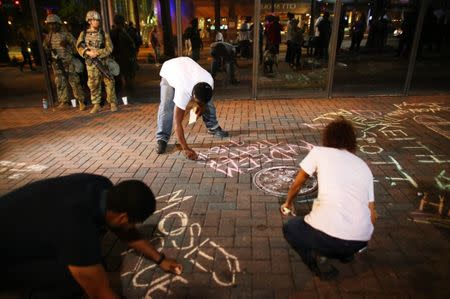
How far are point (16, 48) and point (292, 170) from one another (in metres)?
20.6

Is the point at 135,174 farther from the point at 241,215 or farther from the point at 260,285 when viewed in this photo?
the point at 260,285

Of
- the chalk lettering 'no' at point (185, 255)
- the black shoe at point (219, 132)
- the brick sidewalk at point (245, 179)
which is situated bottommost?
the chalk lettering 'no' at point (185, 255)

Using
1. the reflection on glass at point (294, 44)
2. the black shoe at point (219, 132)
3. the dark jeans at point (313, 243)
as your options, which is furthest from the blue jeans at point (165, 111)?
the reflection on glass at point (294, 44)

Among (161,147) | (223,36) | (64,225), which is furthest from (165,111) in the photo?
(223,36)

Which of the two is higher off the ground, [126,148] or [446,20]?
[446,20]

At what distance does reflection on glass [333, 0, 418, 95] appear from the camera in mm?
9859

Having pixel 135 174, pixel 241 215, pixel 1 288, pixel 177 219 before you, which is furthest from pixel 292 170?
pixel 1 288

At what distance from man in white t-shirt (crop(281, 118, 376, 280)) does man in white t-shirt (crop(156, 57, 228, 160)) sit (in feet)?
7.51

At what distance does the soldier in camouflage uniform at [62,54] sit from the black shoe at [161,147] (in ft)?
11.1

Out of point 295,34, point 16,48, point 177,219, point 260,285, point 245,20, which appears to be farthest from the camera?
point 16,48

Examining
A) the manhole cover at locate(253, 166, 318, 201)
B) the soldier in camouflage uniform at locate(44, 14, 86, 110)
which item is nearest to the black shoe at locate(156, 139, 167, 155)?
the manhole cover at locate(253, 166, 318, 201)

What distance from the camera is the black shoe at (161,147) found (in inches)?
201

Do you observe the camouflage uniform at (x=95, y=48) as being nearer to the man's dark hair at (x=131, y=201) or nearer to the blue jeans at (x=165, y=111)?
the blue jeans at (x=165, y=111)

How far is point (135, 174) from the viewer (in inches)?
175
